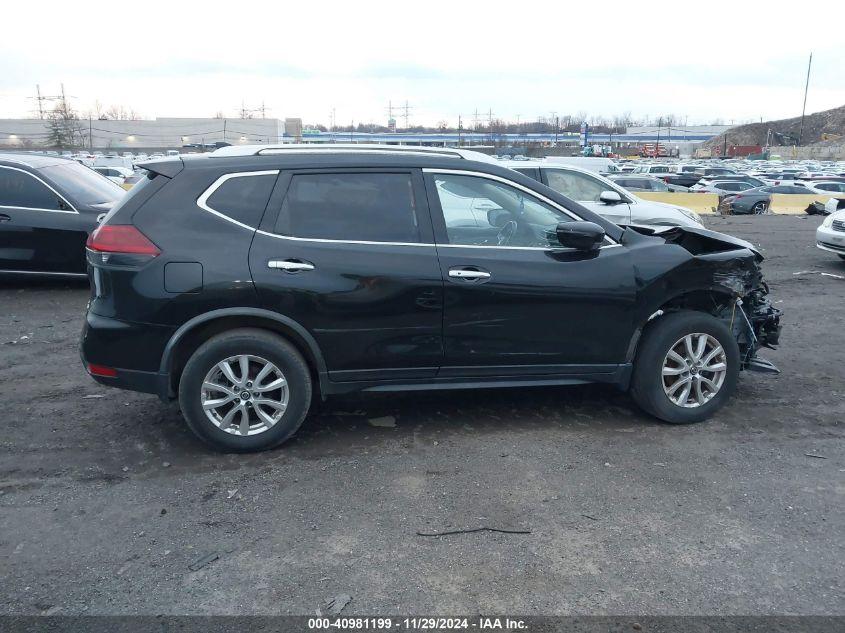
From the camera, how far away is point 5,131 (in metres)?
92.2

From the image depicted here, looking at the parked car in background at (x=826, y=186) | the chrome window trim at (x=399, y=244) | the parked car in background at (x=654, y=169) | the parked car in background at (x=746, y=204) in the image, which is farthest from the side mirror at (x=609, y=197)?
the parked car in background at (x=654, y=169)

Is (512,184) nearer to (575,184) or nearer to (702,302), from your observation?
(702,302)

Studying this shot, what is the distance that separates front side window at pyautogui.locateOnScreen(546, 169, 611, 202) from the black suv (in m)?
6.21

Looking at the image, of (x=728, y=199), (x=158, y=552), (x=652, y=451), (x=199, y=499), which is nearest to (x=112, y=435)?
(x=199, y=499)

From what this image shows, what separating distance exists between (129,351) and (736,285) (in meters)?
4.20

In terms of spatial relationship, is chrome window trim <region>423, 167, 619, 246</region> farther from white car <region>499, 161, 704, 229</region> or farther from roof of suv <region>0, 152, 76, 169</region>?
roof of suv <region>0, 152, 76, 169</region>

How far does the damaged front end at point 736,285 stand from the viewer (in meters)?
5.18

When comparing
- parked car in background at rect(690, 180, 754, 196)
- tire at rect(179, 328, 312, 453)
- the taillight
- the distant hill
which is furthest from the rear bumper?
the distant hill

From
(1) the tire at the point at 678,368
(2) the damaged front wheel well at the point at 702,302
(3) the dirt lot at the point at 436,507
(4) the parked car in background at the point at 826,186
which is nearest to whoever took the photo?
(3) the dirt lot at the point at 436,507

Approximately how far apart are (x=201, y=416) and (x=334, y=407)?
47.5 inches

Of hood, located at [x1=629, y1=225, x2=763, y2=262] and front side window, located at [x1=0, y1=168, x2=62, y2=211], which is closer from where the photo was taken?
hood, located at [x1=629, y1=225, x2=763, y2=262]

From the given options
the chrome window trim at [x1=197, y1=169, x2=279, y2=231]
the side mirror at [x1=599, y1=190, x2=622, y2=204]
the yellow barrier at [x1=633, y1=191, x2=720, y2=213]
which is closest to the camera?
the chrome window trim at [x1=197, y1=169, x2=279, y2=231]

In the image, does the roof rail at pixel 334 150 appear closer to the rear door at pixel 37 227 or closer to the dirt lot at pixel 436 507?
the dirt lot at pixel 436 507

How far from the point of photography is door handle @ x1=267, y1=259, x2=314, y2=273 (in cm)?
452
